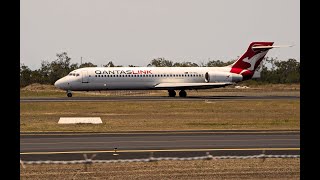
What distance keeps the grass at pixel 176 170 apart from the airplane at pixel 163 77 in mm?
50220

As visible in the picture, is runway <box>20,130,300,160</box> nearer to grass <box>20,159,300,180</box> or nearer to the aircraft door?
grass <box>20,159,300,180</box>

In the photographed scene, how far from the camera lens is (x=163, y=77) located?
69.5 metres

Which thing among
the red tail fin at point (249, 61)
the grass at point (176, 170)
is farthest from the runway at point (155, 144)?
the red tail fin at point (249, 61)

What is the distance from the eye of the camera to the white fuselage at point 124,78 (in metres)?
66.1

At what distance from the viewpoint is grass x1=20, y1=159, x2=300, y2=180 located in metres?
14.3

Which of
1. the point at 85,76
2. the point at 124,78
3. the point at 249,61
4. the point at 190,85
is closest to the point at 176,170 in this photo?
the point at 85,76

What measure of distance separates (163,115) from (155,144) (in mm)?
20008

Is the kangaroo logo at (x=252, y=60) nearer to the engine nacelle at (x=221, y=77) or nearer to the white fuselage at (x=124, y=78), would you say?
the engine nacelle at (x=221, y=77)

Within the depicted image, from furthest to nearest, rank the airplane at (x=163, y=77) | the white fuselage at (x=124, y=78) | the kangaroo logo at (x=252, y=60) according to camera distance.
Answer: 1. the kangaroo logo at (x=252, y=60)
2. the airplane at (x=163, y=77)
3. the white fuselage at (x=124, y=78)

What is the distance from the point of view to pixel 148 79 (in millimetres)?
68500

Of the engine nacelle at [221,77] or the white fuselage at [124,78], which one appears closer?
the white fuselage at [124,78]

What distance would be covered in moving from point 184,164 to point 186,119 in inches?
889
